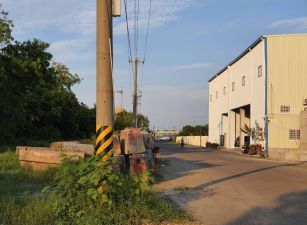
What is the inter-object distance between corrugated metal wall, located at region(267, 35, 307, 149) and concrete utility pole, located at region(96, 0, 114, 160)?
33.0 m

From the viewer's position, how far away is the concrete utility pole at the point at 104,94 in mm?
10141

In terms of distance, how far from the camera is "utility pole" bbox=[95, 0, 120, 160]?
33.3ft

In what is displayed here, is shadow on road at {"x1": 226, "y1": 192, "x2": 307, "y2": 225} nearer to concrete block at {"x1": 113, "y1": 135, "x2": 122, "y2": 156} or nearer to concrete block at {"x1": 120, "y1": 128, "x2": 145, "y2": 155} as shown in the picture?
concrete block at {"x1": 120, "y1": 128, "x2": 145, "y2": 155}

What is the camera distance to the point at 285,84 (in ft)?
137

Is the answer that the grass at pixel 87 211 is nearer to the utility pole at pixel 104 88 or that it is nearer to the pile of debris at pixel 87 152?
the utility pole at pixel 104 88

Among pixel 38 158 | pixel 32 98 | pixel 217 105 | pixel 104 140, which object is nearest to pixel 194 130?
pixel 217 105

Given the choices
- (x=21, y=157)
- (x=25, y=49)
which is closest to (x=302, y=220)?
(x=21, y=157)

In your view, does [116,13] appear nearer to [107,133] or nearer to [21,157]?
[107,133]

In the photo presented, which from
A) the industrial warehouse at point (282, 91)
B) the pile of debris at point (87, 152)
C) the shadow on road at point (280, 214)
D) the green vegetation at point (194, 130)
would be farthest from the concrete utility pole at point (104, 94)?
the green vegetation at point (194, 130)

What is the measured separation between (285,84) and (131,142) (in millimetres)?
27961

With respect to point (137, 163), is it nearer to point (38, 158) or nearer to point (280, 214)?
point (38, 158)

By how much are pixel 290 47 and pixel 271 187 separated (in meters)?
29.2

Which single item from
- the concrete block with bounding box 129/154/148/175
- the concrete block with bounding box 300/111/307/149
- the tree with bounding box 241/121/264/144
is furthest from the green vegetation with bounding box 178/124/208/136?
the concrete block with bounding box 129/154/148/175

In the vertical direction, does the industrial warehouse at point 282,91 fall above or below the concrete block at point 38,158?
above
